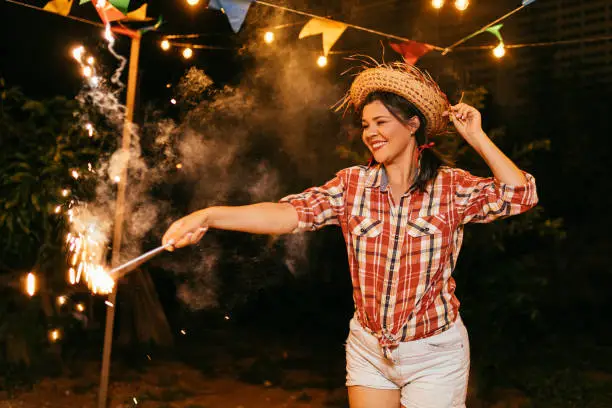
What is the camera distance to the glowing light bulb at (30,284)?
23.2ft

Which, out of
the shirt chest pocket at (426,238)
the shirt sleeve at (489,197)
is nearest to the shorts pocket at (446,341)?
the shirt chest pocket at (426,238)

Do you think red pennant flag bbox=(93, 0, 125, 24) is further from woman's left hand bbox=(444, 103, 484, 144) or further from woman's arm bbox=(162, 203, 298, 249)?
woman's left hand bbox=(444, 103, 484, 144)

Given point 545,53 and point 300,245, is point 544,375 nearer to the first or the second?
point 300,245

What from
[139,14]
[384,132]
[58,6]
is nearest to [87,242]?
Answer: [139,14]

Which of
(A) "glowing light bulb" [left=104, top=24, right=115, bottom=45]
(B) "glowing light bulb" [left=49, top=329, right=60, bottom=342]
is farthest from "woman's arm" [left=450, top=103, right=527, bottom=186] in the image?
(B) "glowing light bulb" [left=49, top=329, right=60, bottom=342]

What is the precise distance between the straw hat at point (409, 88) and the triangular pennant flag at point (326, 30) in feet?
5.97

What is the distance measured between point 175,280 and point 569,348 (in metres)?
5.58

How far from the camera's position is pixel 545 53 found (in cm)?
977

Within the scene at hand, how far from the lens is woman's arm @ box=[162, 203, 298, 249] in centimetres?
298

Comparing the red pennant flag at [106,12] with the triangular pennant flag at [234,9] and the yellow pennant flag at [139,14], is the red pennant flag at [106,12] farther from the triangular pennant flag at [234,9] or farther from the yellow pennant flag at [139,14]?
the triangular pennant flag at [234,9]

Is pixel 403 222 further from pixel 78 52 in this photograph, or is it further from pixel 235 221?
pixel 78 52

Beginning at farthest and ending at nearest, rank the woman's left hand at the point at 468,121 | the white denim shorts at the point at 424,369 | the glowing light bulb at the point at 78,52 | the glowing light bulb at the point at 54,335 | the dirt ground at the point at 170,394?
the glowing light bulb at the point at 54,335
the glowing light bulb at the point at 78,52
the dirt ground at the point at 170,394
the woman's left hand at the point at 468,121
the white denim shorts at the point at 424,369

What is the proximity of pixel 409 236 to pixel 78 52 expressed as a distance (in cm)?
520

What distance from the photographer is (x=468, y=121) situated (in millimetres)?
3188
